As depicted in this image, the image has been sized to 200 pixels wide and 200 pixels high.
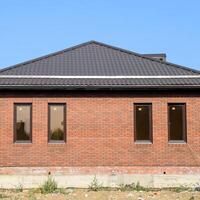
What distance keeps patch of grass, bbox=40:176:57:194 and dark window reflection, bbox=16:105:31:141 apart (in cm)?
184

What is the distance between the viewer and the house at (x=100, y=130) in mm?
17312

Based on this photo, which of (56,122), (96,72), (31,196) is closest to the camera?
(31,196)

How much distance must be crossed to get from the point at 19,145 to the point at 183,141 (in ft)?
20.5

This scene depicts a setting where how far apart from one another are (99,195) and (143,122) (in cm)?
371

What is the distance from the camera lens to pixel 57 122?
58.2 feet

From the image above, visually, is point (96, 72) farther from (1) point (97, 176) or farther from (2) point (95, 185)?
(2) point (95, 185)

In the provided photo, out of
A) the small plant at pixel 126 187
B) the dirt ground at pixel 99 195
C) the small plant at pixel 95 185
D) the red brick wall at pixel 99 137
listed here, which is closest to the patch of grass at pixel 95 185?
the small plant at pixel 95 185

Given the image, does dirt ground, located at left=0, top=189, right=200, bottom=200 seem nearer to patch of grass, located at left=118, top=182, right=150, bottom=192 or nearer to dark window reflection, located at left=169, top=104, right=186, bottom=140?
patch of grass, located at left=118, top=182, right=150, bottom=192

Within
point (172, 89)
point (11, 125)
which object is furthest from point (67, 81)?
point (172, 89)

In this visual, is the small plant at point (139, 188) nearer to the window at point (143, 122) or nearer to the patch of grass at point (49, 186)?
the window at point (143, 122)

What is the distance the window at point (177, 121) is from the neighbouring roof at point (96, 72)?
923mm

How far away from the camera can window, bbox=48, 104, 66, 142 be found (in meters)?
17.7

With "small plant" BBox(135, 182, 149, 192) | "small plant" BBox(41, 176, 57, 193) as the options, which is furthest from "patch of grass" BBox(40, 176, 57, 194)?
"small plant" BBox(135, 182, 149, 192)

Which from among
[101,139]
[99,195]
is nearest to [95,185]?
[99,195]
